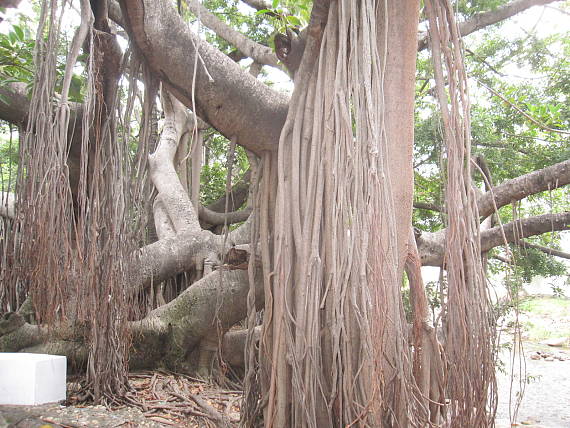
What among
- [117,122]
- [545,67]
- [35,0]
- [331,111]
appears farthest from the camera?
[35,0]

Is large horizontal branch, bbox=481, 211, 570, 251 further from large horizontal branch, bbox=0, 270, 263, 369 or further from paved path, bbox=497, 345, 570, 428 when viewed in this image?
large horizontal branch, bbox=0, 270, 263, 369

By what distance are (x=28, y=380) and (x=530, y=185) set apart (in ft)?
9.54

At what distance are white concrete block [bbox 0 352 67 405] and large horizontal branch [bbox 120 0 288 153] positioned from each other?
129 cm

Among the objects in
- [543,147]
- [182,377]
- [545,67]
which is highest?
[545,67]

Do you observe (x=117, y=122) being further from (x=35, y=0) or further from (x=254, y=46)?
(x=35, y=0)

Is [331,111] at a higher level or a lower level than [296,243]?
higher

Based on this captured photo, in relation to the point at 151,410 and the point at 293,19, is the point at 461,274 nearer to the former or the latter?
the point at 293,19

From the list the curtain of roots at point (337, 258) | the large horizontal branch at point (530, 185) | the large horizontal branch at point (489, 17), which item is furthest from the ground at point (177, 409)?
the large horizontal branch at point (489, 17)

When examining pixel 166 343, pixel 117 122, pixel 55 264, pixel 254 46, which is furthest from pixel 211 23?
pixel 55 264

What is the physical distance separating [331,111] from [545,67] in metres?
3.23

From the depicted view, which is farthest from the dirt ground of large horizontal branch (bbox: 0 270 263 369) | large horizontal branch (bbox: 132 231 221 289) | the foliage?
the foliage

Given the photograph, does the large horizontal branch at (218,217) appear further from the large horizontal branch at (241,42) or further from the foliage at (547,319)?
the foliage at (547,319)

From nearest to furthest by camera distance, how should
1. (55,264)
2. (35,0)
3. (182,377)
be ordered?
(55,264) < (182,377) < (35,0)

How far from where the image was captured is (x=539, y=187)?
10.3 feet
